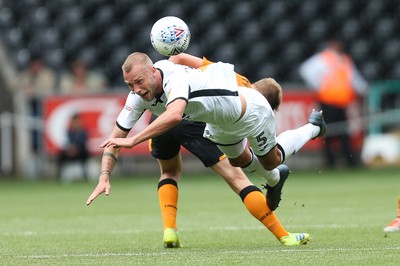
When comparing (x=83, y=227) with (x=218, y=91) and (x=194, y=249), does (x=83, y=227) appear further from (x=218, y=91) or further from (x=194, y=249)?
(x=218, y=91)

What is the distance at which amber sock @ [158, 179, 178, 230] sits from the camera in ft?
28.1

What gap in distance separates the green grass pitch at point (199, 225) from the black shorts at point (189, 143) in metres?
0.74

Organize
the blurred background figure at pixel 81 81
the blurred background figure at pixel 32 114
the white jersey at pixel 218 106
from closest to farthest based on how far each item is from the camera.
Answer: the white jersey at pixel 218 106
the blurred background figure at pixel 32 114
the blurred background figure at pixel 81 81

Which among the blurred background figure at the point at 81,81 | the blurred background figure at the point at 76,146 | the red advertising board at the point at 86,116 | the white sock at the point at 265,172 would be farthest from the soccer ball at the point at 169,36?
the blurred background figure at the point at 81,81

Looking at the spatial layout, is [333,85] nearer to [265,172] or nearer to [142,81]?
[265,172]

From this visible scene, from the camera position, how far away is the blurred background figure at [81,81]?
19.9m

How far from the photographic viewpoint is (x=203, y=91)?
763 cm

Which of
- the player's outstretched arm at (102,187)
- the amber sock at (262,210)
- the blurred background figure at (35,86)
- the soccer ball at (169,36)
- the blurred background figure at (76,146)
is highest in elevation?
the blurred background figure at (35,86)

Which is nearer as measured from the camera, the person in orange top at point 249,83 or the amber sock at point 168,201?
the person in orange top at point 249,83

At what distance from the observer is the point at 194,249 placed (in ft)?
26.5

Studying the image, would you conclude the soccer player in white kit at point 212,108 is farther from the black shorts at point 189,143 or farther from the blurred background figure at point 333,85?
the blurred background figure at point 333,85

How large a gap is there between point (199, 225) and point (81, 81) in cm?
1022

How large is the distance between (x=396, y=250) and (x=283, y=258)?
91 centimetres

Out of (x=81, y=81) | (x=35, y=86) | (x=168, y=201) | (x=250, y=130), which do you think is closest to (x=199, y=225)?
(x=168, y=201)
